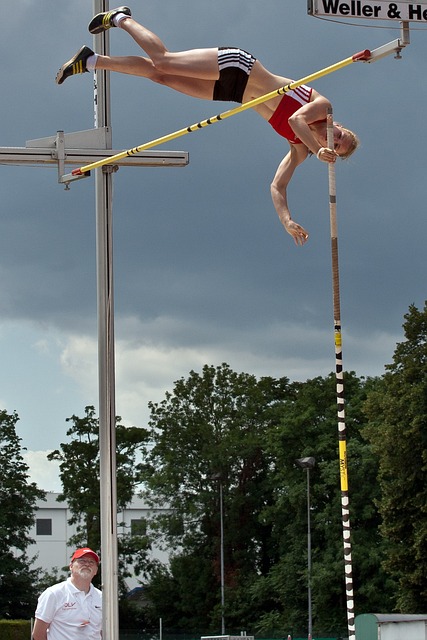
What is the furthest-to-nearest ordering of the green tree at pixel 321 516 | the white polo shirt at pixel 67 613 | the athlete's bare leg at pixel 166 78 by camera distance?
1. the green tree at pixel 321 516
2. the athlete's bare leg at pixel 166 78
3. the white polo shirt at pixel 67 613

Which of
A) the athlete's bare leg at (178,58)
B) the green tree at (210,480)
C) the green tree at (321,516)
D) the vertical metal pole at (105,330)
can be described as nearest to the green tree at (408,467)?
the green tree at (321,516)

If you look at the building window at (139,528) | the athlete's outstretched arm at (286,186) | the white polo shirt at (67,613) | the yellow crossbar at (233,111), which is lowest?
the white polo shirt at (67,613)

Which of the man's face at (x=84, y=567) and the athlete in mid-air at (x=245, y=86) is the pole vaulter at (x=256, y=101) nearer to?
the athlete in mid-air at (x=245, y=86)

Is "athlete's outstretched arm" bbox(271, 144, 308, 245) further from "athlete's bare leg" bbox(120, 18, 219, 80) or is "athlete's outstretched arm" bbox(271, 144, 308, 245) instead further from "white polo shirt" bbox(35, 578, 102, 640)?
"white polo shirt" bbox(35, 578, 102, 640)

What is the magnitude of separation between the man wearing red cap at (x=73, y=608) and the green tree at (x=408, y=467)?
25134 mm

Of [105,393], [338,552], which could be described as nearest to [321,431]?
[338,552]

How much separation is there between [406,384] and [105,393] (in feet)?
85.8

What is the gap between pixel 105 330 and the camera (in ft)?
28.3

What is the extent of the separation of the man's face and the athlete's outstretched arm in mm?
2364

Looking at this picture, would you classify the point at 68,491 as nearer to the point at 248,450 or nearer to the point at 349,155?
the point at 248,450

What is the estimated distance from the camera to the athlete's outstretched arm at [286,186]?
7.75m

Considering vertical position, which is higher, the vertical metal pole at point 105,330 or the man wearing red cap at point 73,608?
the vertical metal pole at point 105,330

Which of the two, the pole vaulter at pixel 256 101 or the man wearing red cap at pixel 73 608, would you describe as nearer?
the pole vaulter at pixel 256 101

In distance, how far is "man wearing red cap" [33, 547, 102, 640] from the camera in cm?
752
